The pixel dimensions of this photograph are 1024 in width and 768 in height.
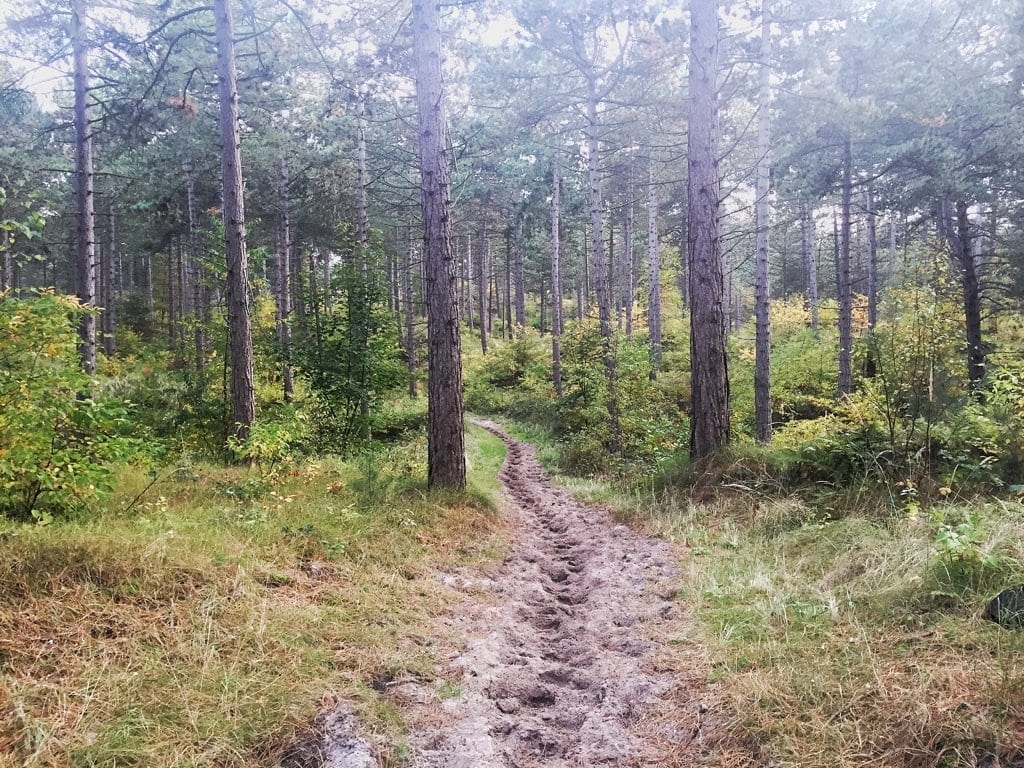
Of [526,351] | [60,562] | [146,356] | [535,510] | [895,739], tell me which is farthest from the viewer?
[526,351]

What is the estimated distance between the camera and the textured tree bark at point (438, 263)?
6.68m

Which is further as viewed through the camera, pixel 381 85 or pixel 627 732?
pixel 381 85

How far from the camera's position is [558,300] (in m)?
20.3

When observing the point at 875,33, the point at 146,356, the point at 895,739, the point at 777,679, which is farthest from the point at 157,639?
the point at 146,356

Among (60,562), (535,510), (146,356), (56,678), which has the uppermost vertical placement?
(146,356)

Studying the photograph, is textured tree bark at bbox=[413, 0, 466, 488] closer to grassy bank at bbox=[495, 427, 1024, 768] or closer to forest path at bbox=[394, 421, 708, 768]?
forest path at bbox=[394, 421, 708, 768]

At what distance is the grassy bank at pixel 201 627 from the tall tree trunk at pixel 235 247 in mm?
3092

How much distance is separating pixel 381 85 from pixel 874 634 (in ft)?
52.9

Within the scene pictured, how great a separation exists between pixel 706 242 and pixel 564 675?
19.6 feet

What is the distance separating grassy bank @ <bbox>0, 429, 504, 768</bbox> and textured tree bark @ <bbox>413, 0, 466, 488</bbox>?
1582mm

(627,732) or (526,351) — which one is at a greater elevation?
(526,351)

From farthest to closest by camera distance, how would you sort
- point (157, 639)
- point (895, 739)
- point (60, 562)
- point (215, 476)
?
point (215, 476)
point (60, 562)
point (157, 639)
point (895, 739)

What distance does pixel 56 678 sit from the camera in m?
2.70

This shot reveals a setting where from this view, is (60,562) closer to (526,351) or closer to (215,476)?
(215,476)
